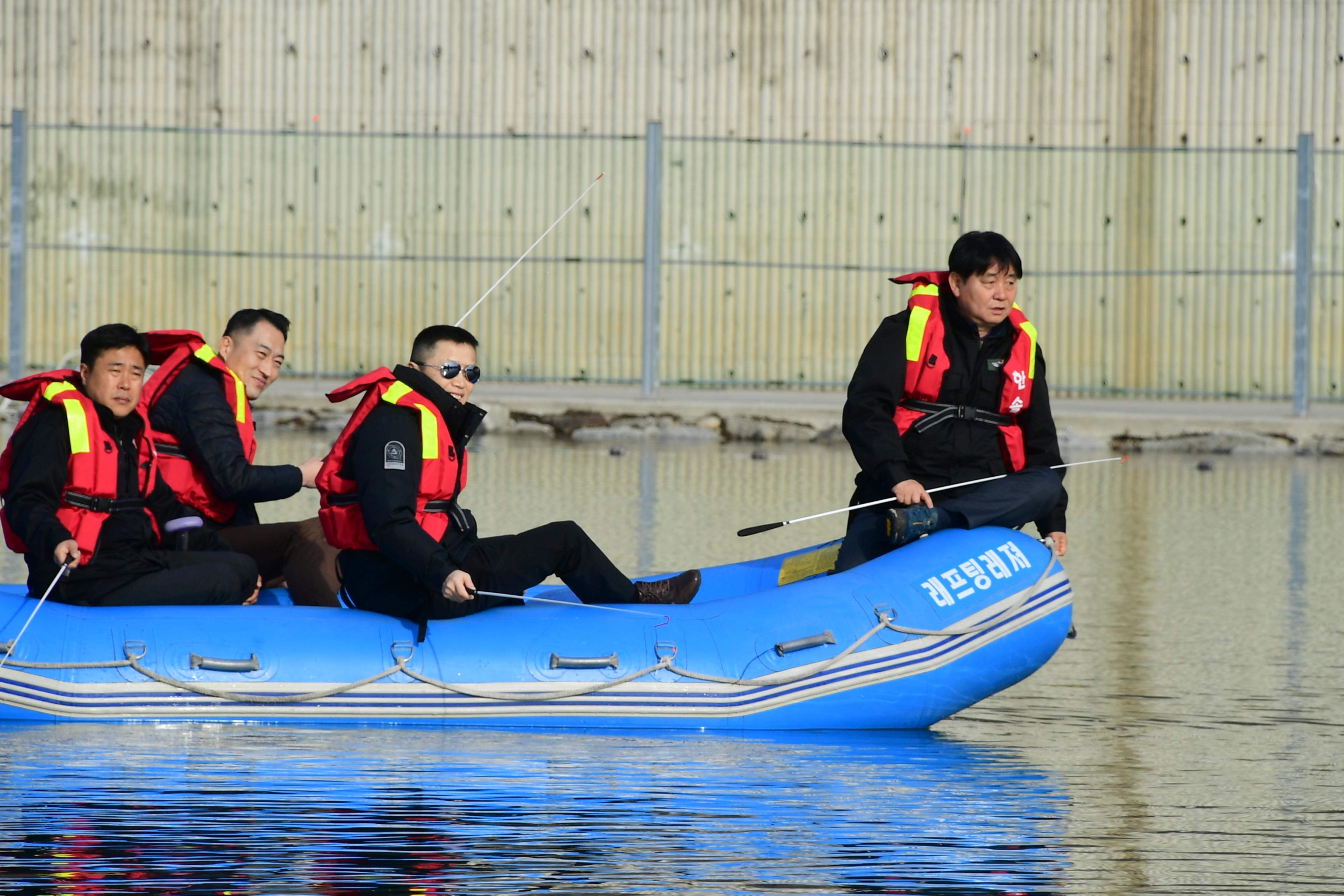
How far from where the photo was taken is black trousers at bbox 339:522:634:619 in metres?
6.11

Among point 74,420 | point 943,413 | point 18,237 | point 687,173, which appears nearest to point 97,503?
point 74,420

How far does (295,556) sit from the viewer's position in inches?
263

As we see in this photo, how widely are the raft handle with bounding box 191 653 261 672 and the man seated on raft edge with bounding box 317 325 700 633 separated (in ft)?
1.36

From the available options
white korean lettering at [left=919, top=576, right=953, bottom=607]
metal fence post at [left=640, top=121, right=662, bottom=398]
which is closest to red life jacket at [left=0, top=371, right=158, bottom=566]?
white korean lettering at [left=919, top=576, right=953, bottom=607]

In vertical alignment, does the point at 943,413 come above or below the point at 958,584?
above

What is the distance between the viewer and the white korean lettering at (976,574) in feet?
20.7

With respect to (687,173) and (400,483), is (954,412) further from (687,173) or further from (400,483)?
(687,173)

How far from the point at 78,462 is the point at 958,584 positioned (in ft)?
8.88

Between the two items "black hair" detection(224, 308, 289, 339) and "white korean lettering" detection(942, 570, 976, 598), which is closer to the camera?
"white korean lettering" detection(942, 570, 976, 598)

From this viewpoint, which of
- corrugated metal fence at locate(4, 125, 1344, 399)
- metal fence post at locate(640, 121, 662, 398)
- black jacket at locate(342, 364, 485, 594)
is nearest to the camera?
black jacket at locate(342, 364, 485, 594)

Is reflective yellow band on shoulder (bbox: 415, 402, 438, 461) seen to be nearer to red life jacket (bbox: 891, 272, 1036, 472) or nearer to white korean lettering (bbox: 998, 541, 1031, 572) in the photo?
red life jacket (bbox: 891, 272, 1036, 472)

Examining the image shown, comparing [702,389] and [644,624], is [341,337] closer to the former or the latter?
[702,389]

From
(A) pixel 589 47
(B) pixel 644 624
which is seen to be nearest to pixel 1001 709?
(B) pixel 644 624

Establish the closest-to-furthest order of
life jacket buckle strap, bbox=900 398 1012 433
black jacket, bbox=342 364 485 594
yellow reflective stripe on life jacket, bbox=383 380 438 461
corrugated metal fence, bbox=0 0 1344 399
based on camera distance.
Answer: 1. black jacket, bbox=342 364 485 594
2. yellow reflective stripe on life jacket, bbox=383 380 438 461
3. life jacket buckle strap, bbox=900 398 1012 433
4. corrugated metal fence, bbox=0 0 1344 399
